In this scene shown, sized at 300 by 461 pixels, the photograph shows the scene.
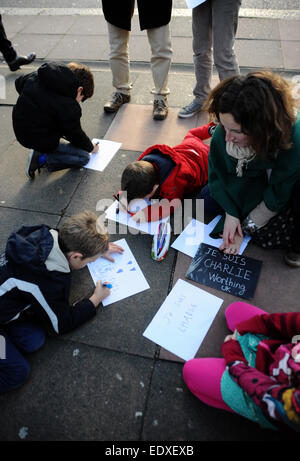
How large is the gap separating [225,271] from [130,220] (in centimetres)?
80

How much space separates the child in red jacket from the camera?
77.8 inches

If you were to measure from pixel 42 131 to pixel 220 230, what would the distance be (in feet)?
5.26

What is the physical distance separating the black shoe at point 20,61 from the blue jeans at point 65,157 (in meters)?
2.00

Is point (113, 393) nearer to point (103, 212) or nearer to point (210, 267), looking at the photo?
point (210, 267)

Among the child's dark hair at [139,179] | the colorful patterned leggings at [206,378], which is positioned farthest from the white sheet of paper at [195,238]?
the colorful patterned leggings at [206,378]

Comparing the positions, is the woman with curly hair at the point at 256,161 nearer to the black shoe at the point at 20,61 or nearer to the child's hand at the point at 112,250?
the child's hand at the point at 112,250

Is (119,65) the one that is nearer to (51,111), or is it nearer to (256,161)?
(51,111)

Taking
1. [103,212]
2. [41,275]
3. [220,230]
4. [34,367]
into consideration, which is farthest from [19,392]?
[220,230]

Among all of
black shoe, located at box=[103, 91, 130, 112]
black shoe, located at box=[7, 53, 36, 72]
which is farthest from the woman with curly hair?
black shoe, located at box=[7, 53, 36, 72]

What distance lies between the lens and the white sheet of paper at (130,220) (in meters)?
2.21

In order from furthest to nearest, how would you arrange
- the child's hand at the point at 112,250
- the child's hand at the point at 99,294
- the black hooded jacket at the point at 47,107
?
the black hooded jacket at the point at 47,107 < the child's hand at the point at 112,250 < the child's hand at the point at 99,294

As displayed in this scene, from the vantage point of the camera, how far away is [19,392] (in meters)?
1.58

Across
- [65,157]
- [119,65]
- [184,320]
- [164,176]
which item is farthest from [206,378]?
[119,65]
